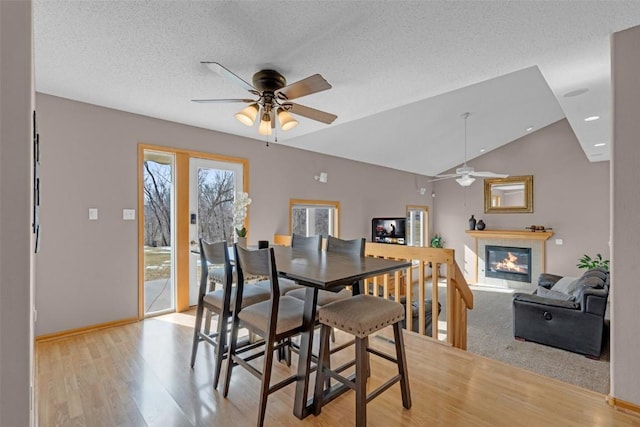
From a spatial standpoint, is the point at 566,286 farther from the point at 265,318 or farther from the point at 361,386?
the point at 265,318

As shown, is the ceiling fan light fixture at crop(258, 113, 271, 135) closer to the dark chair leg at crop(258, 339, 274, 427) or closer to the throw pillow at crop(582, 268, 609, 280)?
the dark chair leg at crop(258, 339, 274, 427)

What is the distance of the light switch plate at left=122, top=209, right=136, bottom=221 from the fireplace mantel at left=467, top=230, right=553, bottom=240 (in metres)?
7.18

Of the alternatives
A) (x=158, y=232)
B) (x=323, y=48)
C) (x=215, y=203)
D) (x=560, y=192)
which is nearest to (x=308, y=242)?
(x=323, y=48)

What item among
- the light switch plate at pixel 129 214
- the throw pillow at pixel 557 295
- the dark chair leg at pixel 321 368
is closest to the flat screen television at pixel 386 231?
the throw pillow at pixel 557 295

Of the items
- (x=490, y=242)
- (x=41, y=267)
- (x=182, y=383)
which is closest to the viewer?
(x=182, y=383)

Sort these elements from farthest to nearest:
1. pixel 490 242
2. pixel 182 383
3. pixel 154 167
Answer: pixel 490 242 → pixel 154 167 → pixel 182 383

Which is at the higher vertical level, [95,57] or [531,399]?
[95,57]

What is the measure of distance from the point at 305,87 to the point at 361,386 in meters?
1.80

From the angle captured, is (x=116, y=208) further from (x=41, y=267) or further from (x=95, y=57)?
(x=95, y=57)

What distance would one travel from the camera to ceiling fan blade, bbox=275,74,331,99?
1888 mm

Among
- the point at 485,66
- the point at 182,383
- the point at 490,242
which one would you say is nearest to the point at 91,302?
the point at 182,383

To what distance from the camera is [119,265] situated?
3.29 meters

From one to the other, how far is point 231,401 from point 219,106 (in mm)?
2651
